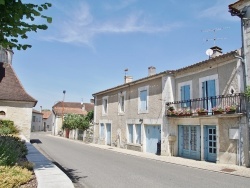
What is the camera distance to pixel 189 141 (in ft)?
51.7

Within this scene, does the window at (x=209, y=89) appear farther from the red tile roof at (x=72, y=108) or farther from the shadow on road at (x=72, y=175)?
the red tile roof at (x=72, y=108)

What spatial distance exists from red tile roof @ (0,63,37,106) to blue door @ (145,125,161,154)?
36.0 feet

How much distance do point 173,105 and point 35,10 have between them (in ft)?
40.1

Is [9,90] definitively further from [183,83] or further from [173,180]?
[173,180]

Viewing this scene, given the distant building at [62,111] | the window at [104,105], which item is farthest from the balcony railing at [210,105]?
the distant building at [62,111]

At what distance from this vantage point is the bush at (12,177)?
19.9 ft

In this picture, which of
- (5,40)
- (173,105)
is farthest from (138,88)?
(5,40)

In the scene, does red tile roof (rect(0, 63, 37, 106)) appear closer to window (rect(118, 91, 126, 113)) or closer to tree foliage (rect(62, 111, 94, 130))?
window (rect(118, 91, 126, 113))

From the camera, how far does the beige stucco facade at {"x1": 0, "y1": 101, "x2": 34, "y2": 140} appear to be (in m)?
23.1

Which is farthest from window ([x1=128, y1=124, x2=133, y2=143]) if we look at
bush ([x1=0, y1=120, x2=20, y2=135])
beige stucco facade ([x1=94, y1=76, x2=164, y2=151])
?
bush ([x1=0, y1=120, x2=20, y2=135])

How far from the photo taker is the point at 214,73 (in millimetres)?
14133

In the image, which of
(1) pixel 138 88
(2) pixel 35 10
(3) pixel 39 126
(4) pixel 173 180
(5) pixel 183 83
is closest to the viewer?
(2) pixel 35 10

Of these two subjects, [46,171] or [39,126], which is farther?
[39,126]

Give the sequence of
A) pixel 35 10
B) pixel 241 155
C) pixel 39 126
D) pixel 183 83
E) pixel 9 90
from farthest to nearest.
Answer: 1. pixel 39 126
2. pixel 9 90
3. pixel 183 83
4. pixel 241 155
5. pixel 35 10
